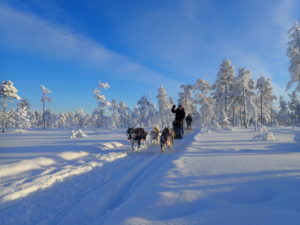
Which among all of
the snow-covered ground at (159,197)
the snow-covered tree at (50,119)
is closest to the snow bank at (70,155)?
the snow-covered ground at (159,197)

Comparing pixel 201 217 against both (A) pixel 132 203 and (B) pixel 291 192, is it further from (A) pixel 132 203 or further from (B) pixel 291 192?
(B) pixel 291 192

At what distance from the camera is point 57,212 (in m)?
3.08

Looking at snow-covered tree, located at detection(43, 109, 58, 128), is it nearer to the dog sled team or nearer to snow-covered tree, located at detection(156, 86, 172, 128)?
snow-covered tree, located at detection(156, 86, 172, 128)

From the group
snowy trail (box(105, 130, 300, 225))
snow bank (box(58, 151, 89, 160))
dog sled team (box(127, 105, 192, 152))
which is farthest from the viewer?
dog sled team (box(127, 105, 192, 152))

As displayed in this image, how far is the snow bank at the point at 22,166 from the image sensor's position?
5204mm

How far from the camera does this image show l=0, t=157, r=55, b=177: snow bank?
205 inches

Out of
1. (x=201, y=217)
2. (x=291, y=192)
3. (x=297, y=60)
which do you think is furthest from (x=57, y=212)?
(x=297, y=60)

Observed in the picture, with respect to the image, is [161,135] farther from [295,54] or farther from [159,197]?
[295,54]

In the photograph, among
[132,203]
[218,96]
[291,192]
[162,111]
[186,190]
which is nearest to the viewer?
[291,192]

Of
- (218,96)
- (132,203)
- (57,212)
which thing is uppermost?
(218,96)

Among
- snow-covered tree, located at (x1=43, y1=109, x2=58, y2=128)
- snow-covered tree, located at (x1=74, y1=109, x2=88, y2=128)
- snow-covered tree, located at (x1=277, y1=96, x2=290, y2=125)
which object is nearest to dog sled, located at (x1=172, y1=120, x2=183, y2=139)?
snow-covered tree, located at (x1=277, y1=96, x2=290, y2=125)

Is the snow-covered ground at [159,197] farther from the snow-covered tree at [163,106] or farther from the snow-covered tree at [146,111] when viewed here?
the snow-covered tree at [146,111]

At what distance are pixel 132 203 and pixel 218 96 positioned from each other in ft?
128

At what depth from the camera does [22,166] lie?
223 inches
